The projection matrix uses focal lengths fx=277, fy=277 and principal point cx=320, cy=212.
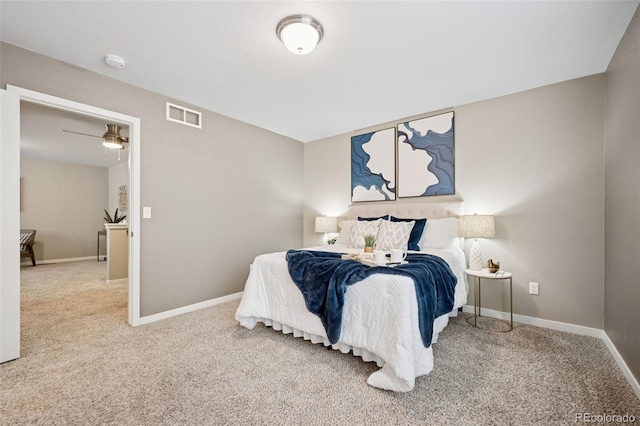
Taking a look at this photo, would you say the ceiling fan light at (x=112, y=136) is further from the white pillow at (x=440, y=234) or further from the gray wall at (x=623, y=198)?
the gray wall at (x=623, y=198)

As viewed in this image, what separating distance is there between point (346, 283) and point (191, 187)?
2381mm

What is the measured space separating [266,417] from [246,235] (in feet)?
9.10

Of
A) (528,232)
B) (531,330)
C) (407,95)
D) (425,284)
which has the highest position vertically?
(407,95)

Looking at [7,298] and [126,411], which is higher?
[7,298]

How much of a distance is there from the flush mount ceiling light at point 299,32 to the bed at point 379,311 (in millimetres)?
1766

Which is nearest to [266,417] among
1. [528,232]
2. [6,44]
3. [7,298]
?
[7,298]

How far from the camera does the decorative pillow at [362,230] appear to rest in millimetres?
3477

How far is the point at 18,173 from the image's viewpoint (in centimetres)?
220

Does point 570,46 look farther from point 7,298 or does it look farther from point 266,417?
point 7,298

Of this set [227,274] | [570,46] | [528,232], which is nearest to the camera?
[570,46]

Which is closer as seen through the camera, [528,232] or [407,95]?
[528,232]

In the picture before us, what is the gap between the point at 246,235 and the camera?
4.05 metres

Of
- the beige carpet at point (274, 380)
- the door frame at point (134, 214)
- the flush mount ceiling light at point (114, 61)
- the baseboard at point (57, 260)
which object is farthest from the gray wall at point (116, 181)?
the flush mount ceiling light at point (114, 61)

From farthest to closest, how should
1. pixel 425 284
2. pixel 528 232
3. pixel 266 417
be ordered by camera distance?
pixel 528 232
pixel 425 284
pixel 266 417
